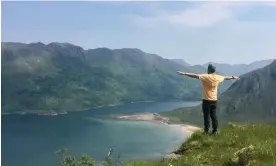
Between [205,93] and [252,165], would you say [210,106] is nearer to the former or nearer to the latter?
[205,93]

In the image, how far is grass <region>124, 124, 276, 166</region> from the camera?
36.7ft

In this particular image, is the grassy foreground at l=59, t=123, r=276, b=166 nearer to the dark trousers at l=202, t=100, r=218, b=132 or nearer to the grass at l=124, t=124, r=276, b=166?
the grass at l=124, t=124, r=276, b=166

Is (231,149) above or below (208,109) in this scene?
below

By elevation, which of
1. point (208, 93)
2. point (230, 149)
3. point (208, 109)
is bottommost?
point (230, 149)

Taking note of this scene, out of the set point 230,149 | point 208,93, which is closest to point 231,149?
point 230,149

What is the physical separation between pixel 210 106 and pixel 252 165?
6614mm

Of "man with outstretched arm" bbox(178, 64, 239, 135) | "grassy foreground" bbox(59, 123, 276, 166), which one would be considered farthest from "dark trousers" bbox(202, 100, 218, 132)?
"grassy foreground" bbox(59, 123, 276, 166)

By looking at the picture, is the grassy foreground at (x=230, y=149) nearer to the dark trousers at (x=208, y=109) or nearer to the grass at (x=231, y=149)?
the grass at (x=231, y=149)

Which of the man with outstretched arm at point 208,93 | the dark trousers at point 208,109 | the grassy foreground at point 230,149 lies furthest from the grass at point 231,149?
the man with outstretched arm at point 208,93

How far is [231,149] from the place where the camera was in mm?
13445

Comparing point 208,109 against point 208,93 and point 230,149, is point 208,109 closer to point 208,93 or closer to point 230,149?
point 208,93

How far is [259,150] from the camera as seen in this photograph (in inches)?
449

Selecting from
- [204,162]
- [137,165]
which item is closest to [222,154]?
[204,162]

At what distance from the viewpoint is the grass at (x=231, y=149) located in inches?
440
